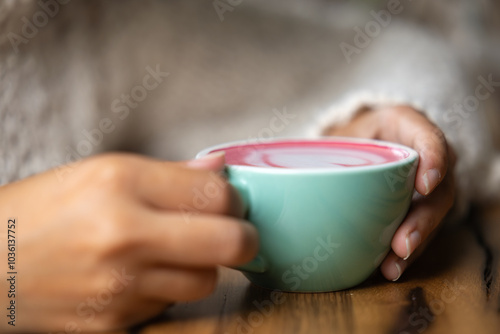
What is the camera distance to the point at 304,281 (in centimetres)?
41

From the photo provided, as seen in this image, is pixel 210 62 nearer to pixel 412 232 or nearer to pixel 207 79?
pixel 207 79

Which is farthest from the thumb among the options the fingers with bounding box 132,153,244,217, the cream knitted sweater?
the cream knitted sweater

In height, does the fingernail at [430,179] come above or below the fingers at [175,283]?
below

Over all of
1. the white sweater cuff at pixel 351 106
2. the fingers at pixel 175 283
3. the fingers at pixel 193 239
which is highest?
the fingers at pixel 193 239

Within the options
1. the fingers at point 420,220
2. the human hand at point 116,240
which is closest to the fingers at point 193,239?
the human hand at point 116,240

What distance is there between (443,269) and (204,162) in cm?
26

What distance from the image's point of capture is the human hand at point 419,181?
1.43 ft

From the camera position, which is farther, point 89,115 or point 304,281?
point 89,115

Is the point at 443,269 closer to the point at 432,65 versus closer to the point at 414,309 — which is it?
the point at 414,309

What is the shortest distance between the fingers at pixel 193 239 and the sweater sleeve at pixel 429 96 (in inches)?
14.6

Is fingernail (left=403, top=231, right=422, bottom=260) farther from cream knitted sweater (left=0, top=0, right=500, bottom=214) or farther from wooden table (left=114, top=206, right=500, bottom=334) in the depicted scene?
cream knitted sweater (left=0, top=0, right=500, bottom=214)

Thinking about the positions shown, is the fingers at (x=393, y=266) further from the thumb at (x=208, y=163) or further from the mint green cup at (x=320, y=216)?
the thumb at (x=208, y=163)

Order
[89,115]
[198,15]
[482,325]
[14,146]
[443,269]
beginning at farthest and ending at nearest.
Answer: [198,15]
[89,115]
[14,146]
[443,269]
[482,325]

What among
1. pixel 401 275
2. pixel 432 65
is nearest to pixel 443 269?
pixel 401 275
